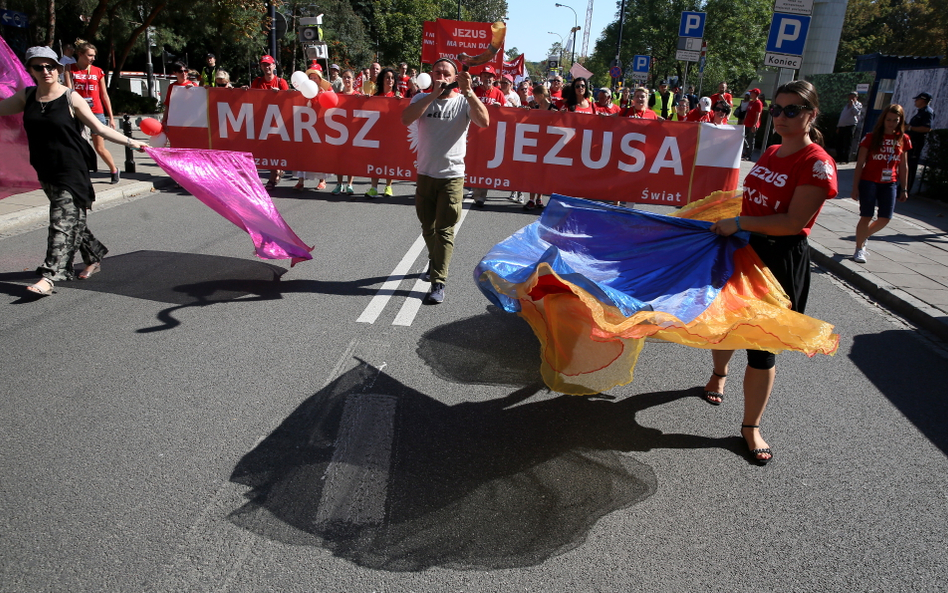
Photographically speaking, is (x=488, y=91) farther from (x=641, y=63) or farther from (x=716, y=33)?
(x=716, y=33)

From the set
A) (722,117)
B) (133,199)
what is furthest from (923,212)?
(133,199)

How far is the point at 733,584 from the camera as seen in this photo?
277 centimetres

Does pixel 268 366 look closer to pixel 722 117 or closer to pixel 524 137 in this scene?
pixel 524 137

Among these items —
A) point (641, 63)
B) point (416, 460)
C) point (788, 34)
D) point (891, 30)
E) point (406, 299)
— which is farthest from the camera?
point (891, 30)

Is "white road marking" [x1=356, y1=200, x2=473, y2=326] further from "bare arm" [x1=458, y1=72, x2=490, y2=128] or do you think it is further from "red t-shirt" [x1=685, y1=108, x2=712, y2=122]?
"red t-shirt" [x1=685, y1=108, x2=712, y2=122]

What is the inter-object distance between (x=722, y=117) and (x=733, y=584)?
38.0 ft

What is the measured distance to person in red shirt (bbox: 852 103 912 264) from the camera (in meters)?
8.09

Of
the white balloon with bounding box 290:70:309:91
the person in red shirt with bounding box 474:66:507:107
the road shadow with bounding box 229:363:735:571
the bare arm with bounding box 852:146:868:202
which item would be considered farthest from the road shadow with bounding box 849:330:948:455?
the person in red shirt with bounding box 474:66:507:107

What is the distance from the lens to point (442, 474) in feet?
11.2

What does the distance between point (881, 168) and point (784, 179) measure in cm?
579

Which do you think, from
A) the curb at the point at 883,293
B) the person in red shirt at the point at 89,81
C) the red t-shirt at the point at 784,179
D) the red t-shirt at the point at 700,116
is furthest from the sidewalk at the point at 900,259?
the person in red shirt at the point at 89,81

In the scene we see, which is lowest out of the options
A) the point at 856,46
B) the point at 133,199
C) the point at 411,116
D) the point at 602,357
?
the point at 133,199

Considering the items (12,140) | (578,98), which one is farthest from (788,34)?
(12,140)

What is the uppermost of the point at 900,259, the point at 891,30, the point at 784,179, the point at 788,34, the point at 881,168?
the point at 891,30
